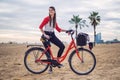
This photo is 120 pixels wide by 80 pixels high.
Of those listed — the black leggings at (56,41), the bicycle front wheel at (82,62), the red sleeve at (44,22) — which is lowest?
the bicycle front wheel at (82,62)

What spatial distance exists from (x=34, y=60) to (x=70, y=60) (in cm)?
139

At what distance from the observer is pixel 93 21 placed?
89.4 m

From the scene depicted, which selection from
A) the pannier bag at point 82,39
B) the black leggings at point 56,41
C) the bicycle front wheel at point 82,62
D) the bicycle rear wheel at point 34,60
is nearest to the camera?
the pannier bag at point 82,39

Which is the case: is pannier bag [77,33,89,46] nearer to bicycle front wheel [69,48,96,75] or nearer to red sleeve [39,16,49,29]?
bicycle front wheel [69,48,96,75]

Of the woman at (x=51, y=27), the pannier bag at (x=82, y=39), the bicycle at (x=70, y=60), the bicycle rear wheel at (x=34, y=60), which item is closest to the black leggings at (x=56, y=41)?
the woman at (x=51, y=27)

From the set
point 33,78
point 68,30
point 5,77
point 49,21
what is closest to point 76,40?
point 68,30

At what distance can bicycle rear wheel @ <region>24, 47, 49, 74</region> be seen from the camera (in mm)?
8891

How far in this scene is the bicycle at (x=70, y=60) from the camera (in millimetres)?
8547

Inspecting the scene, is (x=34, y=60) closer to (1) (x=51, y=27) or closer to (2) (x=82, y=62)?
(1) (x=51, y=27)

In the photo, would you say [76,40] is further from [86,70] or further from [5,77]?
[5,77]

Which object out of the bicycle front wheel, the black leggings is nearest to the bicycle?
the bicycle front wheel

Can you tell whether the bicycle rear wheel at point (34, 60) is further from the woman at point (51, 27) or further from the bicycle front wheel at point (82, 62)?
the bicycle front wheel at point (82, 62)

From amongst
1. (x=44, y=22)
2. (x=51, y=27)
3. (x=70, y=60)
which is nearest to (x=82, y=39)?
(x=70, y=60)

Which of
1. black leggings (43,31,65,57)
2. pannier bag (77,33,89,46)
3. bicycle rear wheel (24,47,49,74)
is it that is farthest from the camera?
bicycle rear wheel (24,47,49,74)
